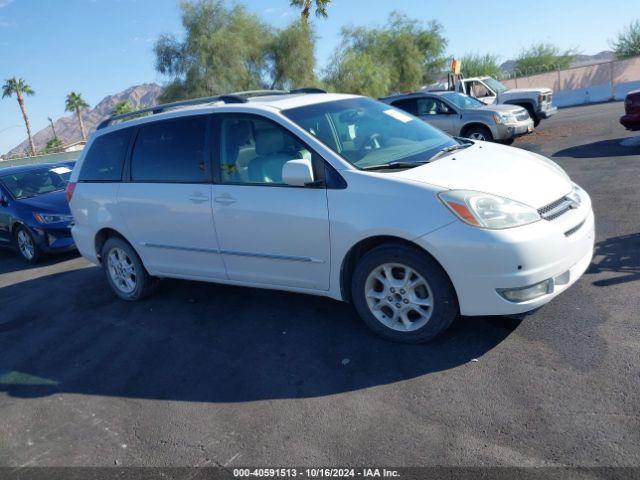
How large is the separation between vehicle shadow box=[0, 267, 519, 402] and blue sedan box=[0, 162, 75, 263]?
259 centimetres

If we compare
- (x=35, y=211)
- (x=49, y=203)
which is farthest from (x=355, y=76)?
(x=35, y=211)

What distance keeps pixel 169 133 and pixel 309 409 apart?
304 cm

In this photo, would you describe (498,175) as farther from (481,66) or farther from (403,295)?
(481,66)

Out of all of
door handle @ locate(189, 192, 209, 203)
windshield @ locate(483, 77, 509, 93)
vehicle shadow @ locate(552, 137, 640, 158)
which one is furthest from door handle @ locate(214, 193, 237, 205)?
windshield @ locate(483, 77, 509, 93)

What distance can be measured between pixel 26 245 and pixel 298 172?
6653 mm

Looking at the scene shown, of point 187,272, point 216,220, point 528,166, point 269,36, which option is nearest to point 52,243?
point 187,272

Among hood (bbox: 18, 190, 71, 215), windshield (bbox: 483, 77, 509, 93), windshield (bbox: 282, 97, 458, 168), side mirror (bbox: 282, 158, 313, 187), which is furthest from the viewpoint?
windshield (bbox: 483, 77, 509, 93)

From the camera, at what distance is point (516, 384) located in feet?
11.1

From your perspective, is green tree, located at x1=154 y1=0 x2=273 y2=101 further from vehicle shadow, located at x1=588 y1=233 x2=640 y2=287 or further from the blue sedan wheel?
vehicle shadow, located at x1=588 y1=233 x2=640 y2=287

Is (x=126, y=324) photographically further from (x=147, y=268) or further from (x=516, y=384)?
(x=516, y=384)

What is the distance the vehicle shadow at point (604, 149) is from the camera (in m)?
10.3

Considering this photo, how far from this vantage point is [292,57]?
110 feet

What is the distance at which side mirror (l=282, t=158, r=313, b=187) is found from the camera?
4.05 m

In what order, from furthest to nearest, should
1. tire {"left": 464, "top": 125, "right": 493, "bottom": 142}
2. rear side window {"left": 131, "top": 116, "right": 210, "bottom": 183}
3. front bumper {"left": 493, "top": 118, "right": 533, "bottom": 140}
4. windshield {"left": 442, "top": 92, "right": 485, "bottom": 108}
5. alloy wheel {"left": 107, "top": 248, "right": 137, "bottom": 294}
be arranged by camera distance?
windshield {"left": 442, "top": 92, "right": 485, "bottom": 108} → tire {"left": 464, "top": 125, "right": 493, "bottom": 142} → front bumper {"left": 493, "top": 118, "right": 533, "bottom": 140} → alloy wheel {"left": 107, "top": 248, "right": 137, "bottom": 294} → rear side window {"left": 131, "top": 116, "right": 210, "bottom": 183}
